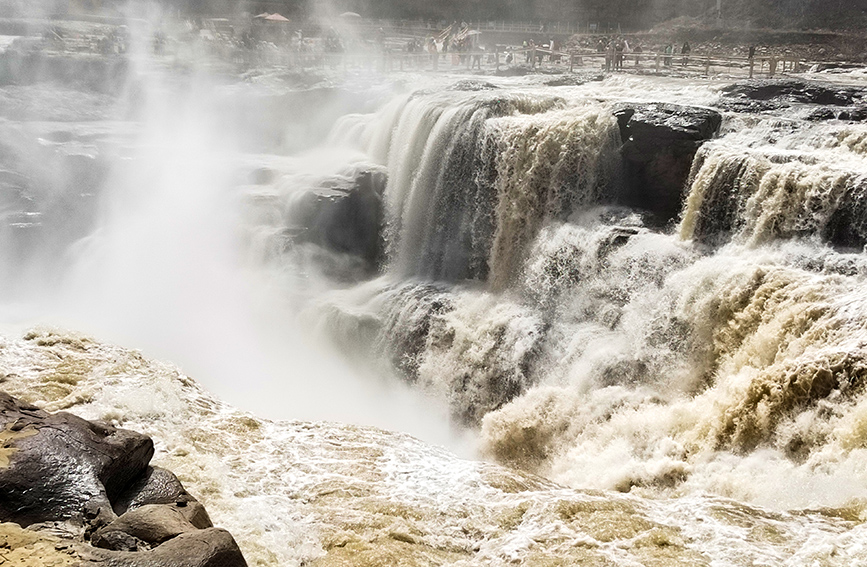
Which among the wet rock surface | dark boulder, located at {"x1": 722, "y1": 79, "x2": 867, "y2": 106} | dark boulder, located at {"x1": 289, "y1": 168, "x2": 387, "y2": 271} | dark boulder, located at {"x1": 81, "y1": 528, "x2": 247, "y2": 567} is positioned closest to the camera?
dark boulder, located at {"x1": 81, "y1": 528, "x2": 247, "y2": 567}

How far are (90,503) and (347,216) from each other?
9.50 meters

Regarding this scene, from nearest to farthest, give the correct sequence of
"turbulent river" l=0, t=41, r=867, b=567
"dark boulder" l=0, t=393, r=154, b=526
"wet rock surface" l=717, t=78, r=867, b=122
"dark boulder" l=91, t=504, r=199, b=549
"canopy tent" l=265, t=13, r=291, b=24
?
1. "dark boulder" l=91, t=504, r=199, b=549
2. "dark boulder" l=0, t=393, r=154, b=526
3. "turbulent river" l=0, t=41, r=867, b=567
4. "wet rock surface" l=717, t=78, r=867, b=122
5. "canopy tent" l=265, t=13, r=291, b=24

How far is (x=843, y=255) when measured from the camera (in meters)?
6.91

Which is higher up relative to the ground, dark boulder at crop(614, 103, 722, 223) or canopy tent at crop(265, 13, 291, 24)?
canopy tent at crop(265, 13, 291, 24)

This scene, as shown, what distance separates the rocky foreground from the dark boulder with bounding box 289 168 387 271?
338 inches

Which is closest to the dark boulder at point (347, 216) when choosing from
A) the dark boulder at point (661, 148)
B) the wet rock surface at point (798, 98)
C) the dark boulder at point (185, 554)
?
the dark boulder at point (661, 148)

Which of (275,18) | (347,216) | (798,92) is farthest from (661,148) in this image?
(275,18)

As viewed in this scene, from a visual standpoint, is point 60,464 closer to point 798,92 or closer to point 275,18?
point 798,92

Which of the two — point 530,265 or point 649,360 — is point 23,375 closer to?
point 649,360

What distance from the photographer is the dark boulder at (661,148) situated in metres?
9.38

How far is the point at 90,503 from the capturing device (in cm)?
319

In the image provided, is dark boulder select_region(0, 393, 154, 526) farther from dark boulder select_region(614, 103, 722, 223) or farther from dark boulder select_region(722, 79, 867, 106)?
dark boulder select_region(722, 79, 867, 106)

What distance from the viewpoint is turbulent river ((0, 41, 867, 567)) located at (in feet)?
14.2

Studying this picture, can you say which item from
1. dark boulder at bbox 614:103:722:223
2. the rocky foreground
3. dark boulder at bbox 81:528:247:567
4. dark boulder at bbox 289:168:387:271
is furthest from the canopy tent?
dark boulder at bbox 81:528:247:567
